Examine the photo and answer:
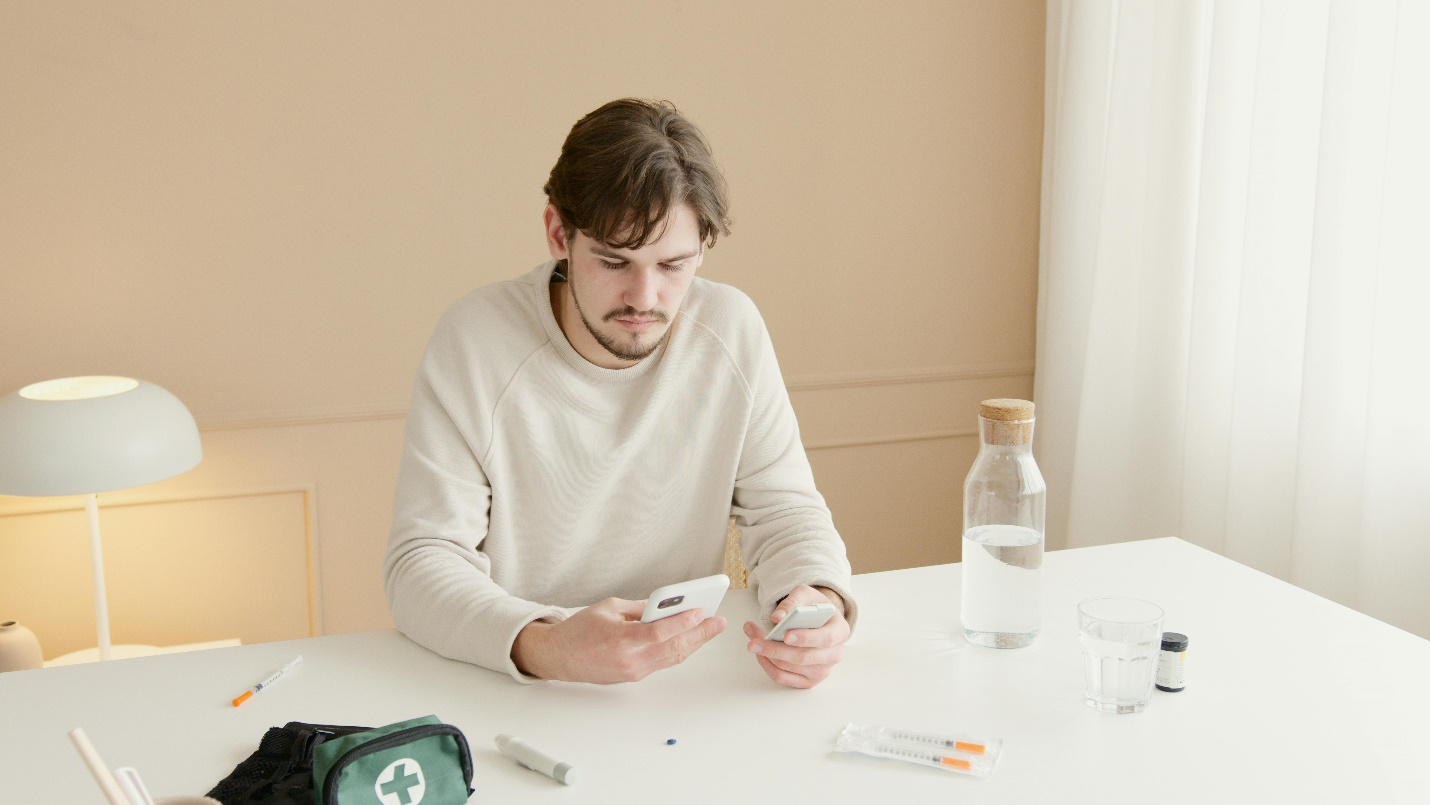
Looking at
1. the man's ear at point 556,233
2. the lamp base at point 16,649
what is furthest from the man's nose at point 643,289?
the lamp base at point 16,649

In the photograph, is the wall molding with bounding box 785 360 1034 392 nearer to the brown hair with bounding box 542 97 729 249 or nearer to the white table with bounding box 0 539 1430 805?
the brown hair with bounding box 542 97 729 249

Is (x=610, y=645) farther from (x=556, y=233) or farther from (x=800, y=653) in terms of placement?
(x=556, y=233)

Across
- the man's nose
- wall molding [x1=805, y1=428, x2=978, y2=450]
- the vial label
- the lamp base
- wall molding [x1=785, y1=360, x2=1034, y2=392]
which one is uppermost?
the man's nose

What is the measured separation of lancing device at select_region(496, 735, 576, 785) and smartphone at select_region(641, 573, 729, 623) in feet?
0.64

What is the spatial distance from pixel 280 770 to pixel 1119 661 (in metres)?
0.85

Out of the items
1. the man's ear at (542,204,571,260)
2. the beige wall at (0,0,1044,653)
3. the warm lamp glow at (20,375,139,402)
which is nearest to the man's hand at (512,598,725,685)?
the man's ear at (542,204,571,260)

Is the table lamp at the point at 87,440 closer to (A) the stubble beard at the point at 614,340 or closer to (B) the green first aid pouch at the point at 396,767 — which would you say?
(A) the stubble beard at the point at 614,340

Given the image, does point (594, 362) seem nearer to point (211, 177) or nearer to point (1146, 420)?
point (211, 177)

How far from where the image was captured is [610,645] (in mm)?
1245

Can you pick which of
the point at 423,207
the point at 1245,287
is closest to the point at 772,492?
the point at 1245,287

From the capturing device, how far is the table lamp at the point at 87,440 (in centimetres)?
219

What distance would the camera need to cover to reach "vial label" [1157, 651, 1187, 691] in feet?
4.14

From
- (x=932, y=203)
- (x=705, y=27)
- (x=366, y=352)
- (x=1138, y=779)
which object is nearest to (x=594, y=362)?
(x=1138, y=779)

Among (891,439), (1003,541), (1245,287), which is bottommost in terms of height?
(891,439)
